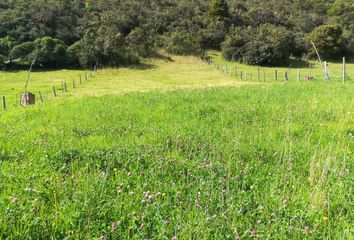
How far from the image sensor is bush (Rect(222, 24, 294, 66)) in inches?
2498

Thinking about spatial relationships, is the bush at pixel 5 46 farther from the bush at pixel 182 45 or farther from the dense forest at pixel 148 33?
the bush at pixel 182 45

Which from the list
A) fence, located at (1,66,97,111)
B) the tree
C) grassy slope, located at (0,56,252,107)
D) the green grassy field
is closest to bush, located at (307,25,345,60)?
the tree

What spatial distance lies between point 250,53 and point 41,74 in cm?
3774

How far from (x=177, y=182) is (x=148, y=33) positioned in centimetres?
7254

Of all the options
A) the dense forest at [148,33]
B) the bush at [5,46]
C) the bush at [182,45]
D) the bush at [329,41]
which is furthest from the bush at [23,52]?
the bush at [329,41]

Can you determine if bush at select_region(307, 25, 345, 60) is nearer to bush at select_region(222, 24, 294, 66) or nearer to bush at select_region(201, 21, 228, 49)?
bush at select_region(222, 24, 294, 66)

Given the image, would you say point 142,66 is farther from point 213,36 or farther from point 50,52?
point 213,36

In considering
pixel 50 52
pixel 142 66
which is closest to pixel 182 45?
pixel 142 66

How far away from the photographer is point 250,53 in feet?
209

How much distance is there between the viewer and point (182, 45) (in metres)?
68.8

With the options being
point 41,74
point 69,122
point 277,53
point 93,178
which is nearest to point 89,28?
point 41,74

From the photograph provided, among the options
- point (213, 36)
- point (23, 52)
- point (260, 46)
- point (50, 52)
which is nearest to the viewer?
point (50, 52)

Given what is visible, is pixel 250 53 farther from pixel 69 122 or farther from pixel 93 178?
pixel 93 178

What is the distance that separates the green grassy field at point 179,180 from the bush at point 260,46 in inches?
2236
